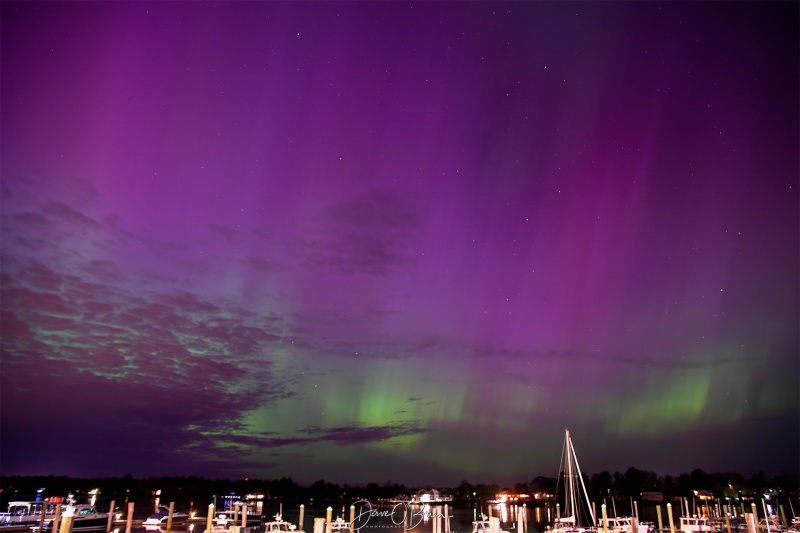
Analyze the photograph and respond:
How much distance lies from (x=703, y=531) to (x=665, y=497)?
17555 cm

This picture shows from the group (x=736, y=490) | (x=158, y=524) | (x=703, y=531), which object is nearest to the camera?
Result: (x=703, y=531)

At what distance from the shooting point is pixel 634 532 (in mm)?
31109

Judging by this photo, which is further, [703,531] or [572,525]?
[572,525]

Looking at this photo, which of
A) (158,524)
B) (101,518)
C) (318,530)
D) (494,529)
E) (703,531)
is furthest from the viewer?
(158,524)

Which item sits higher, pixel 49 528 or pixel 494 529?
pixel 494 529

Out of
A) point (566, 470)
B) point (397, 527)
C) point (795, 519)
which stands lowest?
point (397, 527)

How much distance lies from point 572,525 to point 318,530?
30502 millimetres

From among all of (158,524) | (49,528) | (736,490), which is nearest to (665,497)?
(736,490)

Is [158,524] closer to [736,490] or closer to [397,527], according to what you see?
[397,527]

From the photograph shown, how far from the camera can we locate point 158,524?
8312 centimetres

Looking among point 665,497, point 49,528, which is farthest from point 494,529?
point 665,497

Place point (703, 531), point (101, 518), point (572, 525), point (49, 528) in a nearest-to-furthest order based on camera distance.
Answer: point (703, 531) < point (572, 525) < point (49, 528) < point (101, 518)

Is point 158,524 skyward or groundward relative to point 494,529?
groundward

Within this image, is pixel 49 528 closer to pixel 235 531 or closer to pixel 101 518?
pixel 101 518
